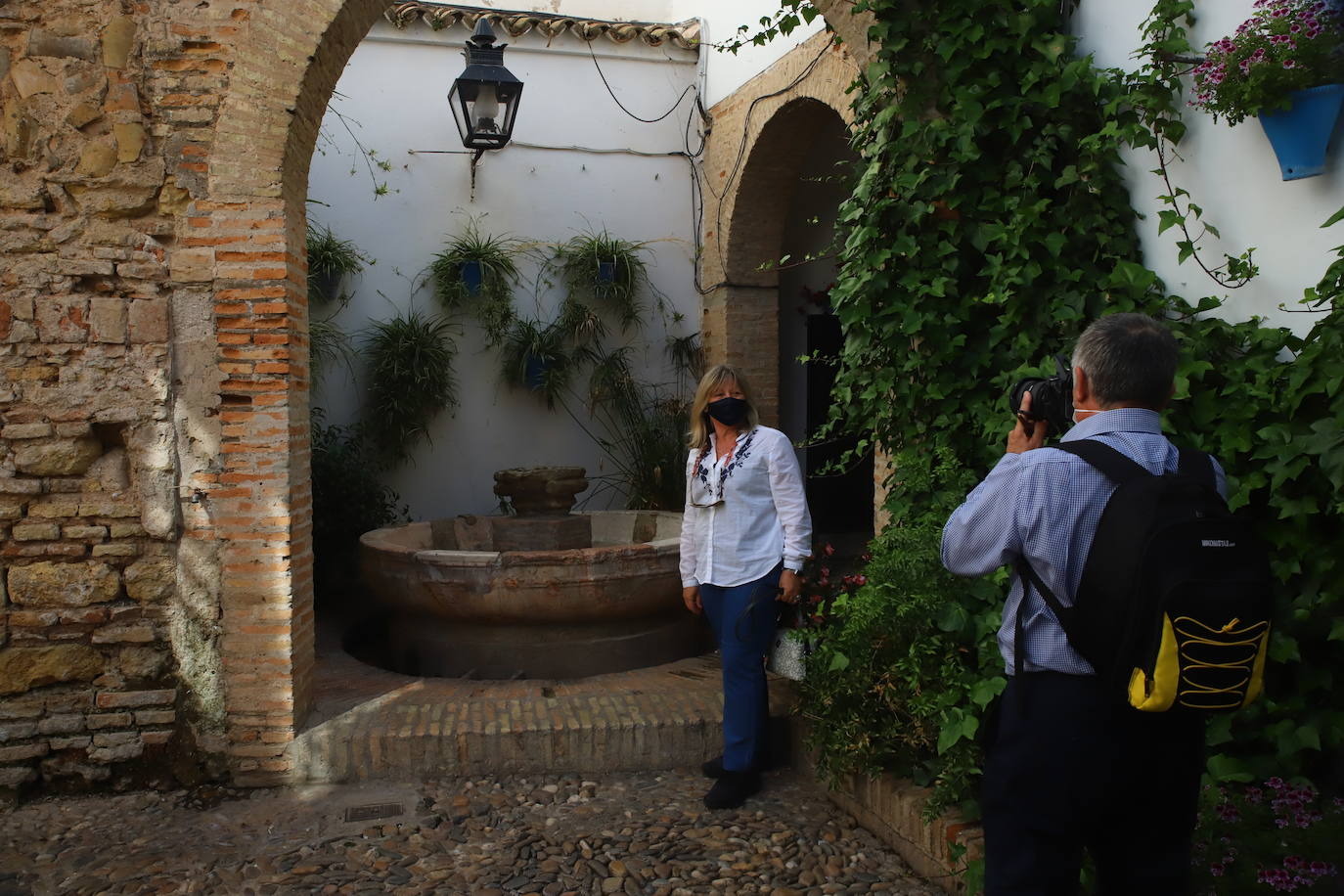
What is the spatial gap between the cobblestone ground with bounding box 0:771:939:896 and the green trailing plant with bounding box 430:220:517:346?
5.03m

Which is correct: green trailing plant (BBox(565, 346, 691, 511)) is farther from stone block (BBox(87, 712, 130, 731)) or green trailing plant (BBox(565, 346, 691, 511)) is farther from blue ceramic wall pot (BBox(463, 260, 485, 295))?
stone block (BBox(87, 712, 130, 731))

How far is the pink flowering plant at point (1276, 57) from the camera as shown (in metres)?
2.78

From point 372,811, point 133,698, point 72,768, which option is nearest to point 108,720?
point 133,698

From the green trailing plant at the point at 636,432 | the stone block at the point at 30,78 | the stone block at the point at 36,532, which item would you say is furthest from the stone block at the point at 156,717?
the green trailing plant at the point at 636,432

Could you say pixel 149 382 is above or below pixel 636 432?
above

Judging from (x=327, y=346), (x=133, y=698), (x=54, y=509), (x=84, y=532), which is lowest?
(x=133, y=698)

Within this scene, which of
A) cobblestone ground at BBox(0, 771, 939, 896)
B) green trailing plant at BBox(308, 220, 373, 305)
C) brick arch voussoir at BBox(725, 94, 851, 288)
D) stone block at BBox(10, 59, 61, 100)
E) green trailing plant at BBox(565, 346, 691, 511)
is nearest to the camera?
cobblestone ground at BBox(0, 771, 939, 896)

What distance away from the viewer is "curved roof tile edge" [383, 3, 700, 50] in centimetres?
832

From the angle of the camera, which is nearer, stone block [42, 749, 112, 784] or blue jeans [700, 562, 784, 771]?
blue jeans [700, 562, 784, 771]

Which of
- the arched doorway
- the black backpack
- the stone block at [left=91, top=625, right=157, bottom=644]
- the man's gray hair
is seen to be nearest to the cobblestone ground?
the stone block at [left=91, top=625, right=157, bottom=644]

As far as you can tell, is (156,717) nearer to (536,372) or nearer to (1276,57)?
(1276,57)

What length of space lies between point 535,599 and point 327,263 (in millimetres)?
3948

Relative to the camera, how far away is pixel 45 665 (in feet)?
13.6

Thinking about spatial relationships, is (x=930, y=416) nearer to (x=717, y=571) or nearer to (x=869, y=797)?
(x=717, y=571)
